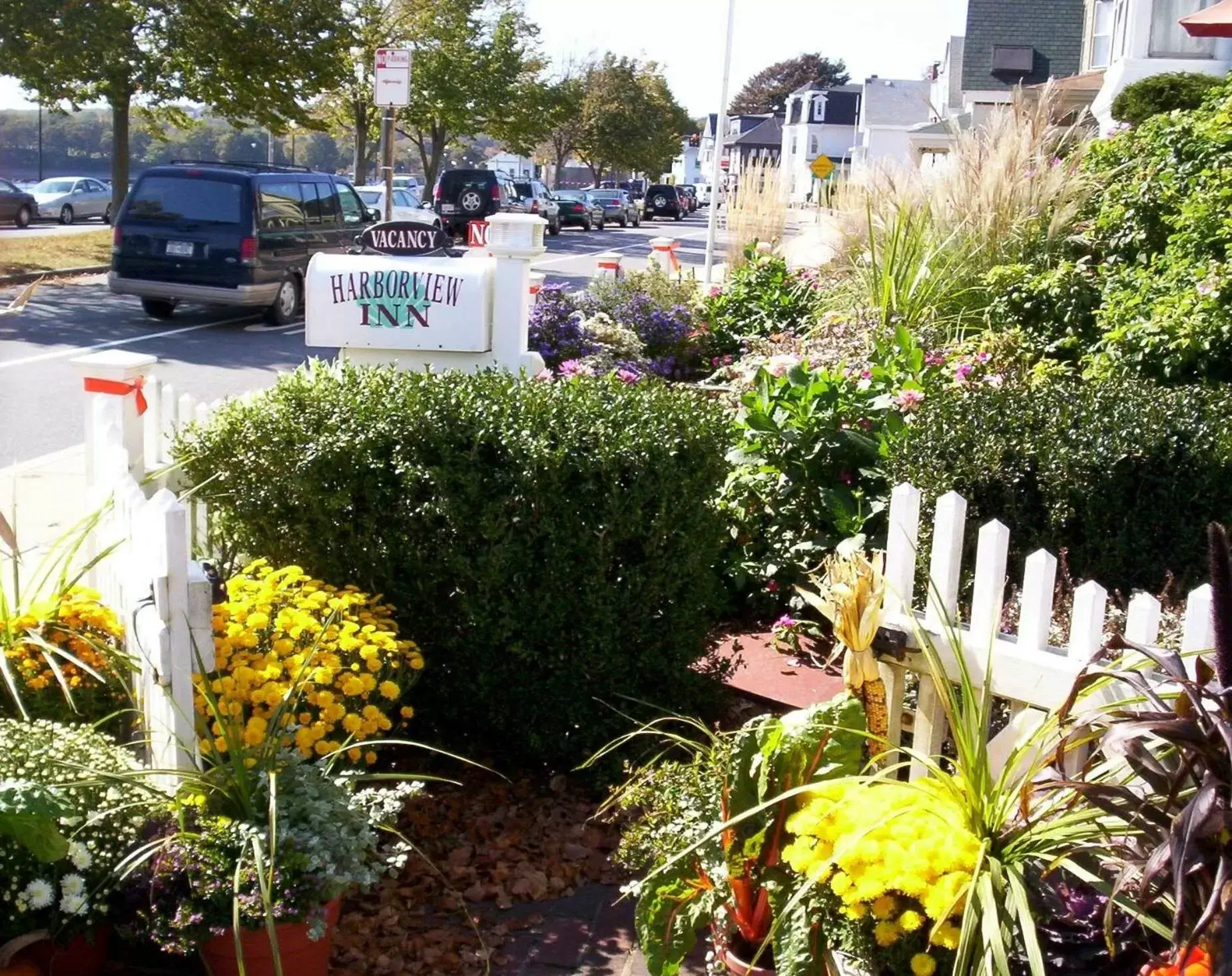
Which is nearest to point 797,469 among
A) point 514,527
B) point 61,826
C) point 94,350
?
point 514,527

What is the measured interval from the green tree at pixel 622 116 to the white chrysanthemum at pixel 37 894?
66533 millimetres

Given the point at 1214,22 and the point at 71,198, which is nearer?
the point at 1214,22

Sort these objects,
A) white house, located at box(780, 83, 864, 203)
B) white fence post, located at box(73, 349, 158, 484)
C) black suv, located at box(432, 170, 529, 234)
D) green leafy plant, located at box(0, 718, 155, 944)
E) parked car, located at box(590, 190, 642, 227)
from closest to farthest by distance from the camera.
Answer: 1. green leafy plant, located at box(0, 718, 155, 944)
2. white fence post, located at box(73, 349, 158, 484)
3. black suv, located at box(432, 170, 529, 234)
4. parked car, located at box(590, 190, 642, 227)
5. white house, located at box(780, 83, 864, 203)

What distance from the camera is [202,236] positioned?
596 inches

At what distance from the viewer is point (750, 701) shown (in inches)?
181

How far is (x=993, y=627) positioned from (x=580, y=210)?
45.3 m

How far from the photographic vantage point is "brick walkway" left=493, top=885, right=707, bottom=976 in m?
3.23

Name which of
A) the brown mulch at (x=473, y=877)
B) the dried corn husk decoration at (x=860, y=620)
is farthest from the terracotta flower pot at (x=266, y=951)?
the dried corn husk decoration at (x=860, y=620)

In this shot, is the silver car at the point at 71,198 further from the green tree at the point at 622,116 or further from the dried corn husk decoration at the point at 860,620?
the dried corn husk decoration at the point at 860,620

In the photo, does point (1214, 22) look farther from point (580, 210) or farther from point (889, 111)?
point (889, 111)

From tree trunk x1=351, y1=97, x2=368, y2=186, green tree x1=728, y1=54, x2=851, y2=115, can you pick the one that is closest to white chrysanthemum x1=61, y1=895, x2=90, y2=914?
tree trunk x1=351, y1=97, x2=368, y2=186

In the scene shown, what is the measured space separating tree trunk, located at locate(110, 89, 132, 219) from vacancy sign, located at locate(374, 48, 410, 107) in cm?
935

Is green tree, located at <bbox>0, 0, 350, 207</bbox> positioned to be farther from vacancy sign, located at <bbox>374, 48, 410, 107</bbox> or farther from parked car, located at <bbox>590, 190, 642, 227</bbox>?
parked car, located at <bbox>590, 190, 642, 227</bbox>

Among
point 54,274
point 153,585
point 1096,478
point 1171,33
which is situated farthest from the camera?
point 54,274
